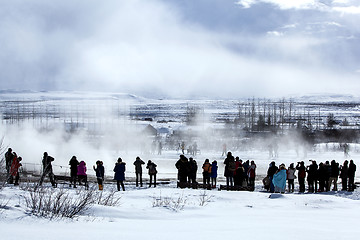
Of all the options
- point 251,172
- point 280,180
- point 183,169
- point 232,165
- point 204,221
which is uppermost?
point 232,165

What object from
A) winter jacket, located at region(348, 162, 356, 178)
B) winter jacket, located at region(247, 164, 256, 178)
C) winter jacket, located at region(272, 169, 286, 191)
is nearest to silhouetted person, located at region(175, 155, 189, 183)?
winter jacket, located at region(247, 164, 256, 178)

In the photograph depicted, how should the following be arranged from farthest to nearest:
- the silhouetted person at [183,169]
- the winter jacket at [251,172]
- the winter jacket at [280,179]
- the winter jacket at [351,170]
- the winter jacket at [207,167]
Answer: the winter jacket at [251,172] < the winter jacket at [207,167] < the silhouetted person at [183,169] < the winter jacket at [351,170] < the winter jacket at [280,179]

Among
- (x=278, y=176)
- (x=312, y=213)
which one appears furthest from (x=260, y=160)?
(x=312, y=213)

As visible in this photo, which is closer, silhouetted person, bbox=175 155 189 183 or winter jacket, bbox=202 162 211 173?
silhouetted person, bbox=175 155 189 183

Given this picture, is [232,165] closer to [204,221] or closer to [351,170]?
[351,170]

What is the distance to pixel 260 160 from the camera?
106ft

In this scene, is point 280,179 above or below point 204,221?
above

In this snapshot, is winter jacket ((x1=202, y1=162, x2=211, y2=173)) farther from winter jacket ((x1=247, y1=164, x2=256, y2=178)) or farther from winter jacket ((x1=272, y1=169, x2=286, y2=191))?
winter jacket ((x1=272, y1=169, x2=286, y2=191))

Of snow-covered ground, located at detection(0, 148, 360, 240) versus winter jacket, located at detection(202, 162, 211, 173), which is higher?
winter jacket, located at detection(202, 162, 211, 173)

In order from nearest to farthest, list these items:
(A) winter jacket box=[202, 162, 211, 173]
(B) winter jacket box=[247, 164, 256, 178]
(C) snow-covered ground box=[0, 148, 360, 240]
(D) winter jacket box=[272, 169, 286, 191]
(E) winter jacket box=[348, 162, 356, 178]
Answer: (C) snow-covered ground box=[0, 148, 360, 240] → (D) winter jacket box=[272, 169, 286, 191] → (E) winter jacket box=[348, 162, 356, 178] → (A) winter jacket box=[202, 162, 211, 173] → (B) winter jacket box=[247, 164, 256, 178]

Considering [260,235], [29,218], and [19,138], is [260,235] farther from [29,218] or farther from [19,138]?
[19,138]

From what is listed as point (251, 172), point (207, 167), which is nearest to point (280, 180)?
point (251, 172)

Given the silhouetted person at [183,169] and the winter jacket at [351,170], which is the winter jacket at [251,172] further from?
the winter jacket at [351,170]

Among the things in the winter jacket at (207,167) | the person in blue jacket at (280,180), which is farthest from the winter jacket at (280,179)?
the winter jacket at (207,167)
